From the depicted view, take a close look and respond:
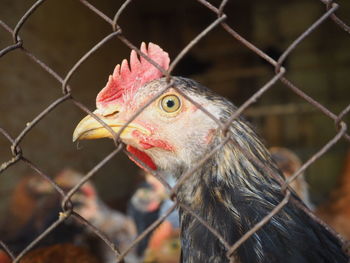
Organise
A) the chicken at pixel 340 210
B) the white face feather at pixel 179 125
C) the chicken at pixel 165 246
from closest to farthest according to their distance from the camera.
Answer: the white face feather at pixel 179 125 < the chicken at pixel 165 246 < the chicken at pixel 340 210

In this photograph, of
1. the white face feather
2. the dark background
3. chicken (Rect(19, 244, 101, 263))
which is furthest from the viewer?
the dark background

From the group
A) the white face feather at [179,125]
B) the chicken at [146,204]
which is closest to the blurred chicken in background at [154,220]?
the chicken at [146,204]

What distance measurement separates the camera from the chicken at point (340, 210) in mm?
4590

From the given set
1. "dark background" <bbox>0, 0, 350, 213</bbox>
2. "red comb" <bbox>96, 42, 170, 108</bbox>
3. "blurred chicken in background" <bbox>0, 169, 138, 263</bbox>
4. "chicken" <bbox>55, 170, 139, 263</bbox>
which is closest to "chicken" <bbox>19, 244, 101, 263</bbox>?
"blurred chicken in background" <bbox>0, 169, 138, 263</bbox>

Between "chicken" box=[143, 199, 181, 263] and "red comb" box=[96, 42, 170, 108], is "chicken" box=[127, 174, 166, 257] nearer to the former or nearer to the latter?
"chicken" box=[143, 199, 181, 263]

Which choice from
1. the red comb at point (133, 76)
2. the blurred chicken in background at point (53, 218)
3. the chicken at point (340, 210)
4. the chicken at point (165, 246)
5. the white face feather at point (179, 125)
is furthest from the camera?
the chicken at point (340, 210)

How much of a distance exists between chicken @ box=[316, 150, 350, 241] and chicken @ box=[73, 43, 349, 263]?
3.12 meters

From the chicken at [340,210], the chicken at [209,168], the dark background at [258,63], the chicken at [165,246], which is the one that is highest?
the dark background at [258,63]

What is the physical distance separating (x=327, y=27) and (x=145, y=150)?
824 cm

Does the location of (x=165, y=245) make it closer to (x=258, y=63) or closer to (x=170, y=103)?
(x=170, y=103)

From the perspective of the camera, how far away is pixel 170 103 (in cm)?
184

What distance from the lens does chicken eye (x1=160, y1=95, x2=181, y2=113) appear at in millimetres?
1833

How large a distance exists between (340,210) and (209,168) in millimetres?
3696

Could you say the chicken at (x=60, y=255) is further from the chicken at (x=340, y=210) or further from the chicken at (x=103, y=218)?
the chicken at (x=340, y=210)
